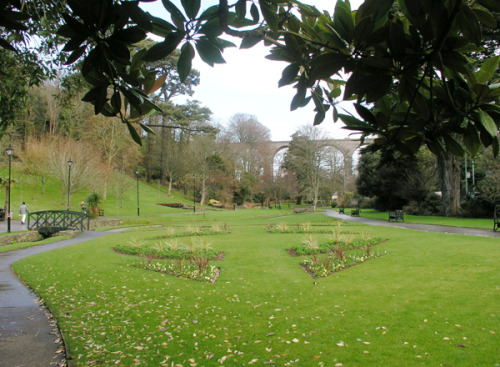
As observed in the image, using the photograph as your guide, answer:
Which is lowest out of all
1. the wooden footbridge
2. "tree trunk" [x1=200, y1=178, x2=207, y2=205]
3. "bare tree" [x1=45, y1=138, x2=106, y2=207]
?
the wooden footbridge

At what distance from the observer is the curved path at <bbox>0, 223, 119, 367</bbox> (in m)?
3.49

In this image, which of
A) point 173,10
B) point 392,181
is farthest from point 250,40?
point 392,181

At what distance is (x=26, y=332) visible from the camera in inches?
167

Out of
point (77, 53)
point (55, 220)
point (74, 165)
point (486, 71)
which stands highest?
point (74, 165)

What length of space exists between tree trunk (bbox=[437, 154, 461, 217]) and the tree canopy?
23.9 m

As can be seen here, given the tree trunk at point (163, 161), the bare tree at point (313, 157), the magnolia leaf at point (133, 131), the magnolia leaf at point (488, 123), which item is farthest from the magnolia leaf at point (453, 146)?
the tree trunk at point (163, 161)

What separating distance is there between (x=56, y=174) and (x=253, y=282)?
1111 inches

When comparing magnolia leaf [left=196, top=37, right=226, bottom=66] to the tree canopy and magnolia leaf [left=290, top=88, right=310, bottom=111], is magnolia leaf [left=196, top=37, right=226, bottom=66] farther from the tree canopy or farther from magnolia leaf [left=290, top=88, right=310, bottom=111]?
magnolia leaf [left=290, top=88, right=310, bottom=111]

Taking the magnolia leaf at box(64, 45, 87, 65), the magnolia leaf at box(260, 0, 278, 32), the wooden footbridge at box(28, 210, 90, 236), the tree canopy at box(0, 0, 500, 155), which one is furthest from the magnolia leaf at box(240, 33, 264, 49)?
the wooden footbridge at box(28, 210, 90, 236)

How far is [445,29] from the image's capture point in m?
0.82

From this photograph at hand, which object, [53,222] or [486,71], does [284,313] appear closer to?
[486,71]

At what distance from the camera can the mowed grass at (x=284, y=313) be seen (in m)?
3.44

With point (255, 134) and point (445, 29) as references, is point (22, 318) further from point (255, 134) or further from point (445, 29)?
point (255, 134)

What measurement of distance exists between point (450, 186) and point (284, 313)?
2191 centimetres
